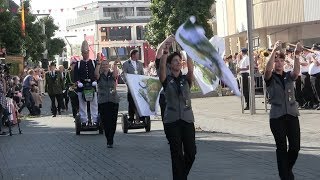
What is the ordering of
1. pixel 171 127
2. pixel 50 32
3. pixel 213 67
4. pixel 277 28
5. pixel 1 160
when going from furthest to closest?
pixel 50 32
pixel 277 28
pixel 1 160
pixel 213 67
pixel 171 127

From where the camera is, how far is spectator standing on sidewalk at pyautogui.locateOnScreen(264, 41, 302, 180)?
27.6 ft

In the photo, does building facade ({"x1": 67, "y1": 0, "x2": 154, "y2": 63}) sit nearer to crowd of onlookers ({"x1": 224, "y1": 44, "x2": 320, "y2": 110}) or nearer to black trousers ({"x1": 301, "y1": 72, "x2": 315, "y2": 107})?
crowd of onlookers ({"x1": 224, "y1": 44, "x2": 320, "y2": 110})

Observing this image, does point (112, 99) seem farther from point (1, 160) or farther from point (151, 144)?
point (1, 160)

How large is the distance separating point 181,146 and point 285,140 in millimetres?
1317

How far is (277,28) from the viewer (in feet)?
130

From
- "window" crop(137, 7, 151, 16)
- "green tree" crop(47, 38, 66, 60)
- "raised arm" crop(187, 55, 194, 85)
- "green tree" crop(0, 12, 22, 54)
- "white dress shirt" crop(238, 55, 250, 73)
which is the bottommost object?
"raised arm" crop(187, 55, 194, 85)

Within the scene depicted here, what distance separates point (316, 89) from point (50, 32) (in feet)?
195

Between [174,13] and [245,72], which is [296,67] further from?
[174,13]

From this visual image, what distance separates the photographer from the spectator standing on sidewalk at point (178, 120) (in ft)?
27.0

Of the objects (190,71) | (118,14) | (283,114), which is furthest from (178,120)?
(118,14)

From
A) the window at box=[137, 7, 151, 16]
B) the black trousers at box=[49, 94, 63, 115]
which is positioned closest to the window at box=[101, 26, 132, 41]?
the window at box=[137, 7, 151, 16]

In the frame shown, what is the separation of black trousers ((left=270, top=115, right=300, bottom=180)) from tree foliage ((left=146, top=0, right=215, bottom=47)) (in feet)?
116

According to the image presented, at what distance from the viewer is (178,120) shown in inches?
326

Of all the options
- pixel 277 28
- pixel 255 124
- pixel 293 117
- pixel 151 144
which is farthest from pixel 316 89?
pixel 277 28
